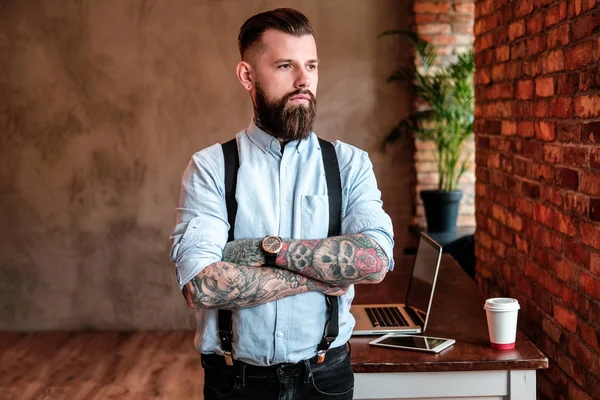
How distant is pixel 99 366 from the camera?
17.6ft

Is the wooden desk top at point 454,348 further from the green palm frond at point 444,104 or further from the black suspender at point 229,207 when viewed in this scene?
the green palm frond at point 444,104

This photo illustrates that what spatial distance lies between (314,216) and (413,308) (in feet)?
3.73

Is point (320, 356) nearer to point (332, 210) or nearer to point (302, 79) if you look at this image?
point (332, 210)

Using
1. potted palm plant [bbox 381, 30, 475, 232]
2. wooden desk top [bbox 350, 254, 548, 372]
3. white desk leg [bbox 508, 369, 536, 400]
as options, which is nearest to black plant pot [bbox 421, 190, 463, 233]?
potted palm plant [bbox 381, 30, 475, 232]

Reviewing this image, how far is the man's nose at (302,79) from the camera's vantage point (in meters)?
1.85

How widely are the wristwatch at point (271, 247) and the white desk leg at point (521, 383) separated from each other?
889 mm

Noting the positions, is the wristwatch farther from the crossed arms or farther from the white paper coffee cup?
the white paper coffee cup

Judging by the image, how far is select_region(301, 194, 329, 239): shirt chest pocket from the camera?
6.23 feet

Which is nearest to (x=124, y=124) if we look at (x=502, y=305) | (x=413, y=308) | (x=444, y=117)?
(x=444, y=117)

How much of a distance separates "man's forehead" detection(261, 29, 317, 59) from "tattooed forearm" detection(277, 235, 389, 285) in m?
0.44

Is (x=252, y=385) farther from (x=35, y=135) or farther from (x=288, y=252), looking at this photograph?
(x=35, y=135)

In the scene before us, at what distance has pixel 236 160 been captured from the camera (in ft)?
6.39

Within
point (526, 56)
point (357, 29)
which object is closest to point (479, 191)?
point (526, 56)

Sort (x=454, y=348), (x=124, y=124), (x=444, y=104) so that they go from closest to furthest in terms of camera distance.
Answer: (x=454, y=348) → (x=444, y=104) → (x=124, y=124)
